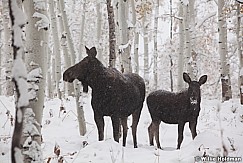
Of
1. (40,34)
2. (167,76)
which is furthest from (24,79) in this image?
(167,76)

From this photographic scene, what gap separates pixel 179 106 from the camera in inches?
276

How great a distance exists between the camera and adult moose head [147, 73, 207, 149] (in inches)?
271

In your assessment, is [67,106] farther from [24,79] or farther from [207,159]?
[24,79]

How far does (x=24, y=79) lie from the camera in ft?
7.22

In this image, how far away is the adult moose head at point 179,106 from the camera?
271 inches

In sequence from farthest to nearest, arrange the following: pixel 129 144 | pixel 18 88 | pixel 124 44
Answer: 1. pixel 124 44
2. pixel 129 144
3. pixel 18 88

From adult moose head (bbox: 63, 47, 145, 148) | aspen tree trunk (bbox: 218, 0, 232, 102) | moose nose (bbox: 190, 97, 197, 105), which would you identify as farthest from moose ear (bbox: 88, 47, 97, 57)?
aspen tree trunk (bbox: 218, 0, 232, 102)

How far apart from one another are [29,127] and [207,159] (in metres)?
2.25

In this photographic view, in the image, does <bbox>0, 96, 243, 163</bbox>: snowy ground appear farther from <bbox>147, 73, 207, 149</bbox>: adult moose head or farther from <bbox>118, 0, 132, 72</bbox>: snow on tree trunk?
<bbox>118, 0, 132, 72</bbox>: snow on tree trunk

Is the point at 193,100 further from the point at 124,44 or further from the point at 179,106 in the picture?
the point at 124,44

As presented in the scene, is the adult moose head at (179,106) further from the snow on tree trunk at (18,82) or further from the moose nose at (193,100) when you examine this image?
the snow on tree trunk at (18,82)

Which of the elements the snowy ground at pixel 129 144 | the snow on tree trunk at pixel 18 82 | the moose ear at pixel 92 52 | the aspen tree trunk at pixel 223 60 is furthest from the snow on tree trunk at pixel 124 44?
the snow on tree trunk at pixel 18 82

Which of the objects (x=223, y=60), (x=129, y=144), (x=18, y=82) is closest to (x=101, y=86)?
(x=129, y=144)

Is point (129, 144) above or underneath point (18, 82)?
underneath
